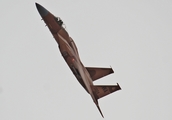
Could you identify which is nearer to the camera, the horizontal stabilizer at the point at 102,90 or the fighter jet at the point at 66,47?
the fighter jet at the point at 66,47

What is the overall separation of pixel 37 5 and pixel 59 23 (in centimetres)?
333

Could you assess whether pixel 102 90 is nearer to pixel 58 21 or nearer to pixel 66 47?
pixel 66 47

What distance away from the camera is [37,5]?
3597 cm

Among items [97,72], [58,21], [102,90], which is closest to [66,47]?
[58,21]

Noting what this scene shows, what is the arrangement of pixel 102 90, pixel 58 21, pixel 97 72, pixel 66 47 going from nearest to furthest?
pixel 66 47 < pixel 58 21 < pixel 102 90 < pixel 97 72

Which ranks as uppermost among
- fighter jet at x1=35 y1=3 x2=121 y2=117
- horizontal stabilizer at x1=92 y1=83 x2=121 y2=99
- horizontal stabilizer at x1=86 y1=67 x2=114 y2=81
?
fighter jet at x1=35 y1=3 x2=121 y2=117

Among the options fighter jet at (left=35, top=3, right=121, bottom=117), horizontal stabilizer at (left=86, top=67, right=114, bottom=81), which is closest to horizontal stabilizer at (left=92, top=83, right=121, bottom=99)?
fighter jet at (left=35, top=3, right=121, bottom=117)

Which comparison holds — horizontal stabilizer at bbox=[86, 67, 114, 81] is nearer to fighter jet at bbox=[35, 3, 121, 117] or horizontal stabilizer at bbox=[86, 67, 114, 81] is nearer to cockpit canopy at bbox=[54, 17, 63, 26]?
fighter jet at bbox=[35, 3, 121, 117]

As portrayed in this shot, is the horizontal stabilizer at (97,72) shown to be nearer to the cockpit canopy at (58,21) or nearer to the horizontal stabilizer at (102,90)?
the horizontal stabilizer at (102,90)

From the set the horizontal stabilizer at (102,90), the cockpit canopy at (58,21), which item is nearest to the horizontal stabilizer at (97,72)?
the horizontal stabilizer at (102,90)

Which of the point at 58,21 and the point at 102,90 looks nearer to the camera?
the point at 58,21

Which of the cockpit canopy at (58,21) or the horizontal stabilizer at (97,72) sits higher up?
the cockpit canopy at (58,21)

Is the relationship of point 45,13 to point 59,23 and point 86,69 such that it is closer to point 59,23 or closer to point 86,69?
point 59,23

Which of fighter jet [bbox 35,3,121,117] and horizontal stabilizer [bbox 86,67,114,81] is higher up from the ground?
fighter jet [bbox 35,3,121,117]
